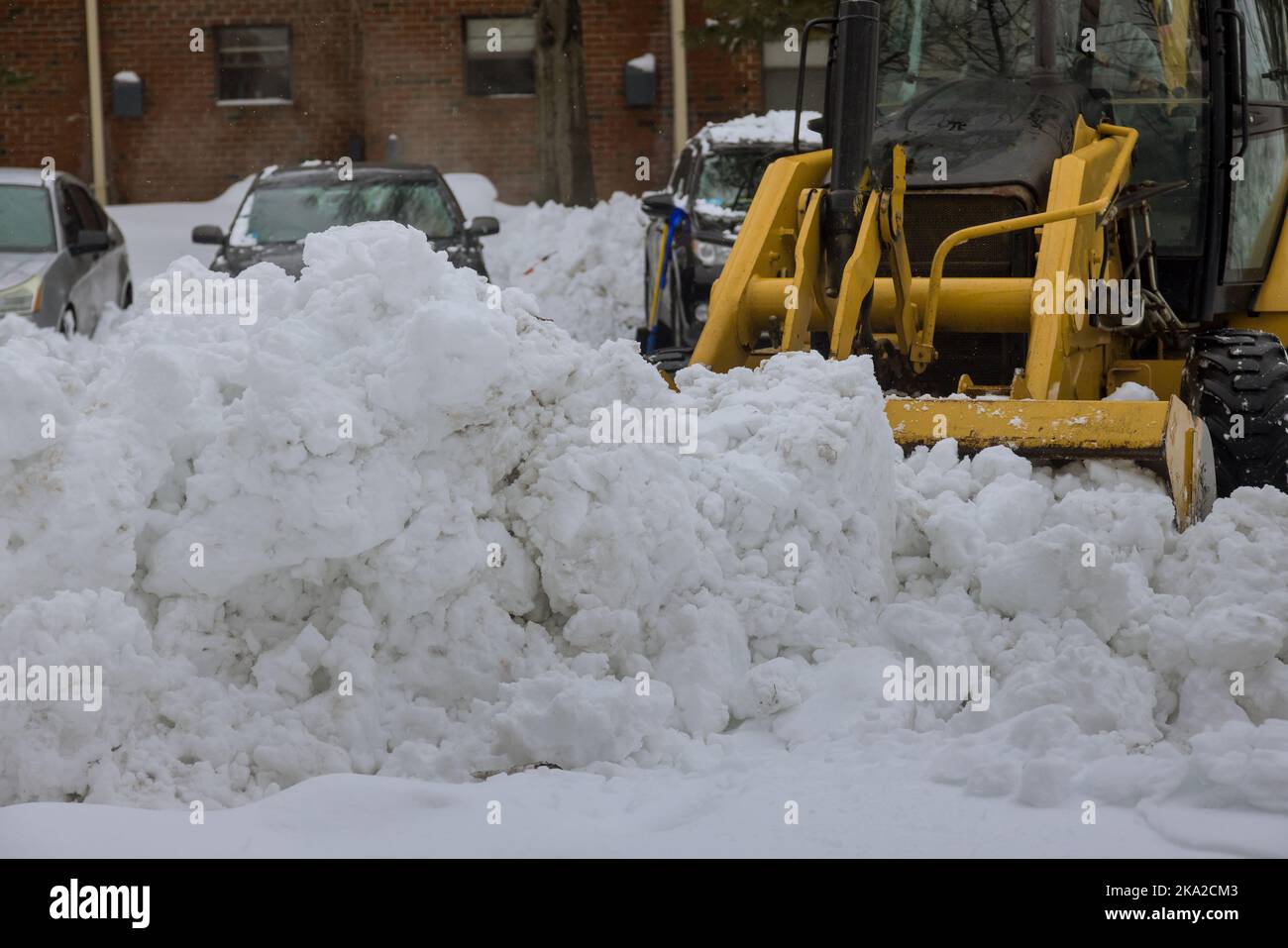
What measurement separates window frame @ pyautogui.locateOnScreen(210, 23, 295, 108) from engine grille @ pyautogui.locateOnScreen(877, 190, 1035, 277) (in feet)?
54.0

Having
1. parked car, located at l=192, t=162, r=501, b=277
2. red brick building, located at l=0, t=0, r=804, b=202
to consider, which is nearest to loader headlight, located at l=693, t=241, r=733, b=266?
parked car, located at l=192, t=162, r=501, b=277

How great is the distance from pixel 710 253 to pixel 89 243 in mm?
4622

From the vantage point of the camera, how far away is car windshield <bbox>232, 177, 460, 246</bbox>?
40.2ft

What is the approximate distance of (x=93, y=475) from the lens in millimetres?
4223

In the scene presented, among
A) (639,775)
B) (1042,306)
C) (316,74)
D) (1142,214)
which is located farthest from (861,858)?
(316,74)

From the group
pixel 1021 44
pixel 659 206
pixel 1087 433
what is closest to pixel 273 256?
pixel 659 206

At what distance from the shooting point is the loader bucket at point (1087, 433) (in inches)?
219

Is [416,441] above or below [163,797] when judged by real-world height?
above

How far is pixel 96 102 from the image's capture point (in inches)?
846

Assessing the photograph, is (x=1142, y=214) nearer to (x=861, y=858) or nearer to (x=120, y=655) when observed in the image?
(x=861, y=858)

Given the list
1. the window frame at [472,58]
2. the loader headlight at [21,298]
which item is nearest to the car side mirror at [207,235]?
the loader headlight at [21,298]

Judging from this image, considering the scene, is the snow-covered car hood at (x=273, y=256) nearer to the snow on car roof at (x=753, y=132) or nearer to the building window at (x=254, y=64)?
the snow on car roof at (x=753, y=132)

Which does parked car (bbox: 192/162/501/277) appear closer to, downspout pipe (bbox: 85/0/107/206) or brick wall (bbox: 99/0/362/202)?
brick wall (bbox: 99/0/362/202)

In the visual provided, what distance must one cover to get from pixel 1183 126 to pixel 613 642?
397 cm
